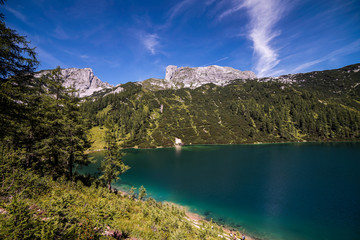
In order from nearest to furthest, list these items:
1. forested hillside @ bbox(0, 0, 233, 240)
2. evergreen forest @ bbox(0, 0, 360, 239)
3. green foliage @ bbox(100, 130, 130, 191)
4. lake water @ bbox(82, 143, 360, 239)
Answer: forested hillside @ bbox(0, 0, 233, 240), evergreen forest @ bbox(0, 0, 360, 239), lake water @ bbox(82, 143, 360, 239), green foliage @ bbox(100, 130, 130, 191)

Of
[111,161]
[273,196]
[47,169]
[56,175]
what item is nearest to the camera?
[47,169]

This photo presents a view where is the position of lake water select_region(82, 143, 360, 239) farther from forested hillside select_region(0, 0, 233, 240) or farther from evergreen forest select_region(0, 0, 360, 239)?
forested hillside select_region(0, 0, 233, 240)

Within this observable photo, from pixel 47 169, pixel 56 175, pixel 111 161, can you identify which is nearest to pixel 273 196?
pixel 111 161

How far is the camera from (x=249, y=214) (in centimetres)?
3075

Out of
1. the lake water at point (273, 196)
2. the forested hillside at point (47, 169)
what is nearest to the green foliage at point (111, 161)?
the forested hillside at point (47, 169)

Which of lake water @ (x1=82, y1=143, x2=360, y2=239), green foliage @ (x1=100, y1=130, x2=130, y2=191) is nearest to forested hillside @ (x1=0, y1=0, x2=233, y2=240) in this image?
green foliage @ (x1=100, y1=130, x2=130, y2=191)

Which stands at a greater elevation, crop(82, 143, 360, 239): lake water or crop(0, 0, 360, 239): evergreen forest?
crop(0, 0, 360, 239): evergreen forest

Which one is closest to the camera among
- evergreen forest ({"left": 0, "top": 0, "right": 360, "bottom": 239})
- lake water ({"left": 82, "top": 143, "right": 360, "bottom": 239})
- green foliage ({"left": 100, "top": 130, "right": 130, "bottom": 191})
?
evergreen forest ({"left": 0, "top": 0, "right": 360, "bottom": 239})

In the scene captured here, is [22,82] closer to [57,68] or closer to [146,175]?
[57,68]

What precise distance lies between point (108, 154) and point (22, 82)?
772 inches

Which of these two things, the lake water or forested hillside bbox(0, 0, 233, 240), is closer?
forested hillside bbox(0, 0, 233, 240)

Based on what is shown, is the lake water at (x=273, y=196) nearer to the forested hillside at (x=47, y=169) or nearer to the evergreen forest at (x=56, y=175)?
the evergreen forest at (x=56, y=175)

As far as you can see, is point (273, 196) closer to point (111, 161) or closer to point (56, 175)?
point (111, 161)

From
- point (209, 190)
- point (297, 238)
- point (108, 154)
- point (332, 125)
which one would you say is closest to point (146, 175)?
point (209, 190)
